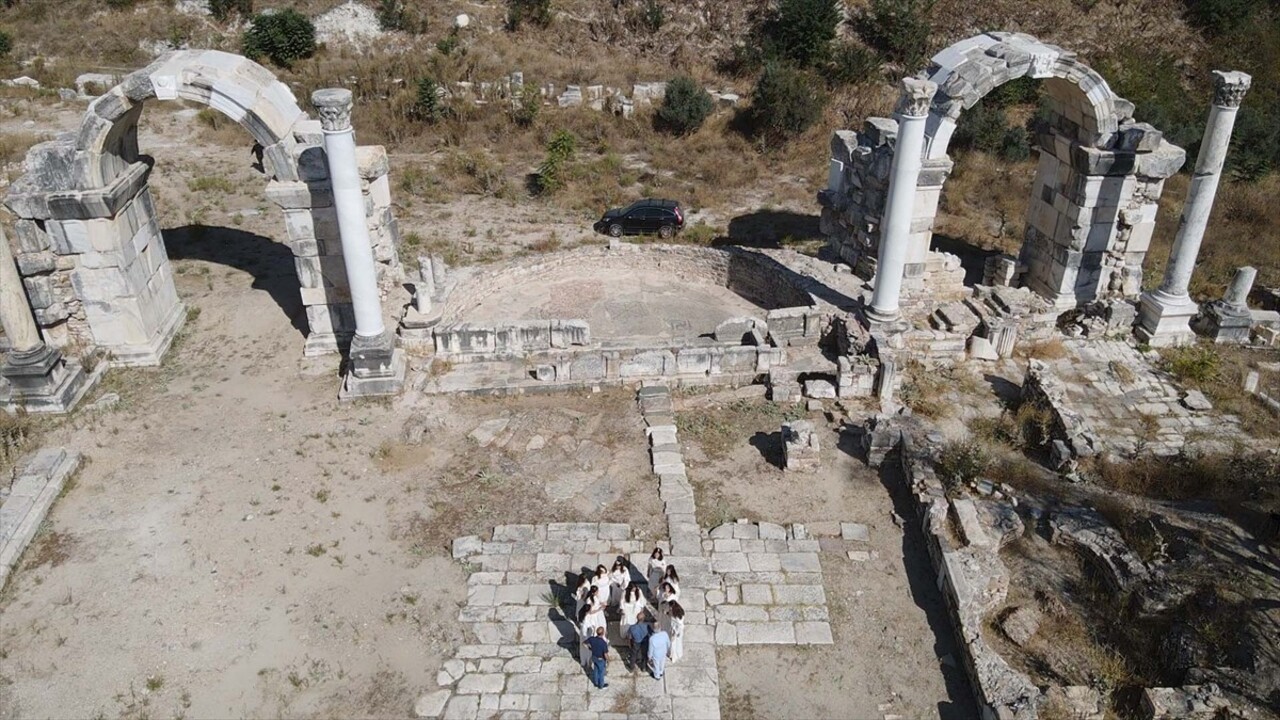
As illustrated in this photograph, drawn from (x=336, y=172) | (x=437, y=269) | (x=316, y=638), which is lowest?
(x=316, y=638)

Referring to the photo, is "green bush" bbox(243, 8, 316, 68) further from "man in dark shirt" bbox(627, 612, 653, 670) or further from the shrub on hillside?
"man in dark shirt" bbox(627, 612, 653, 670)

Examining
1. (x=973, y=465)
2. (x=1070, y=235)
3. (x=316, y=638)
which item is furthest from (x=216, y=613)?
(x=1070, y=235)

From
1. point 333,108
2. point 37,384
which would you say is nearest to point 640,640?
point 333,108

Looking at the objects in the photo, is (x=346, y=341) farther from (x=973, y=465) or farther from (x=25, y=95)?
(x=25, y=95)

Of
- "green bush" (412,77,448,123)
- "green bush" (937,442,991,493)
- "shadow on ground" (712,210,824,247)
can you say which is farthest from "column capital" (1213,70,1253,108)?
"green bush" (412,77,448,123)

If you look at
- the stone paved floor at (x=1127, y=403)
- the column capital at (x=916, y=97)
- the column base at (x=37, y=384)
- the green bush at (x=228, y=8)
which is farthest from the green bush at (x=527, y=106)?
the stone paved floor at (x=1127, y=403)

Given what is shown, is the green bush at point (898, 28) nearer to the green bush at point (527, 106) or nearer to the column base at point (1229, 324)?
the green bush at point (527, 106)
